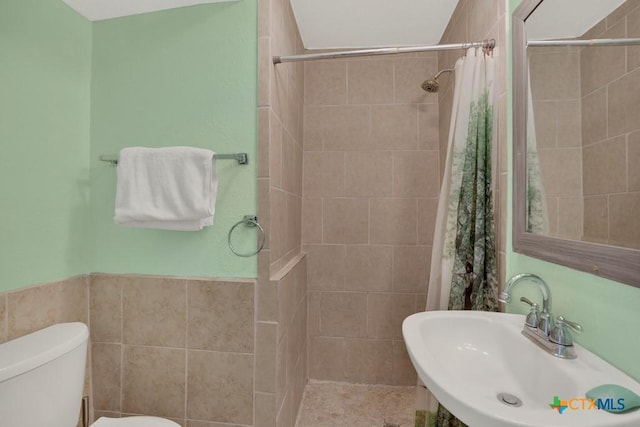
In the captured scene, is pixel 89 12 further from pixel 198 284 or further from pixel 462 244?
pixel 462 244

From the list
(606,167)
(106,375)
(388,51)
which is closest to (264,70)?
(388,51)

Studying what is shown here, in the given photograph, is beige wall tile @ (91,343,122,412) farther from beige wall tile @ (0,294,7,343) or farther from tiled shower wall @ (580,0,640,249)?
tiled shower wall @ (580,0,640,249)

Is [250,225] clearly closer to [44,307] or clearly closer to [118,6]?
[44,307]

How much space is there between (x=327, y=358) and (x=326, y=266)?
0.65 meters

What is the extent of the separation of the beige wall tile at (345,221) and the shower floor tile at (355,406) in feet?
3.31

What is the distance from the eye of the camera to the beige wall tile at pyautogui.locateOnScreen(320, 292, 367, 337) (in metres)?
1.98

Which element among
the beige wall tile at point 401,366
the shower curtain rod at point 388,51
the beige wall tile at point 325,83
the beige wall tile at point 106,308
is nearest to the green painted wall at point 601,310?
the shower curtain rod at point 388,51

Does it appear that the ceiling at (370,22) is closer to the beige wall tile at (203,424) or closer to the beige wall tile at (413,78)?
the beige wall tile at (413,78)

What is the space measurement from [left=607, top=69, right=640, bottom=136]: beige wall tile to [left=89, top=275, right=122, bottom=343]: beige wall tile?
1822mm

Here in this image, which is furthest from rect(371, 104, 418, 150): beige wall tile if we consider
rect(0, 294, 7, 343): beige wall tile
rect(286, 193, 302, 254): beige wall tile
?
rect(0, 294, 7, 343): beige wall tile

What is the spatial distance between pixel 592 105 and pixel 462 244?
63cm

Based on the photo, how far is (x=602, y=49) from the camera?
0.75 meters

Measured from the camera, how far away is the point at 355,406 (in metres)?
1.80

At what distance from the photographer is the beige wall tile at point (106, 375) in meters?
1.29
